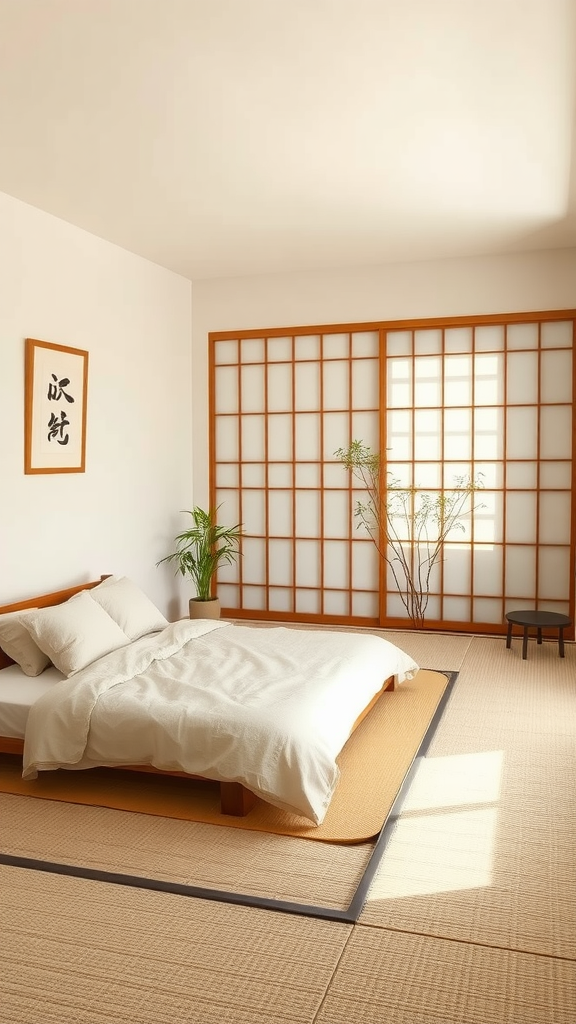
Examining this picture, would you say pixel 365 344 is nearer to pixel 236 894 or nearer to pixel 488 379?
pixel 488 379

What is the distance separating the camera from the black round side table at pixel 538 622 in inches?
204

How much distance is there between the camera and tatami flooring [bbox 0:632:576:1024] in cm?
198

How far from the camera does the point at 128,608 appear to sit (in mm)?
4562

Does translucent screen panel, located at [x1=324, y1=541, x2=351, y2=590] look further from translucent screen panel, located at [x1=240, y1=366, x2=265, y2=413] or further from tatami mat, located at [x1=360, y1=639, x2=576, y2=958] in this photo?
tatami mat, located at [x1=360, y1=639, x2=576, y2=958]

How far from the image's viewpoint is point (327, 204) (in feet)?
15.4

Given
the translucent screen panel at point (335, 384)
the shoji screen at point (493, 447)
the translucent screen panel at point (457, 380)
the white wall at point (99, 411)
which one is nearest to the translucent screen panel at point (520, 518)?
the shoji screen at point (493, 447)

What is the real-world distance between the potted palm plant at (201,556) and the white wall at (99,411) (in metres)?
0.13

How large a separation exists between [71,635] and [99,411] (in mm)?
1959

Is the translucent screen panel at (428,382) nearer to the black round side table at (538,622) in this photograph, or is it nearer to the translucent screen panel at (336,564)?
the translucent screen panel at (336,564)

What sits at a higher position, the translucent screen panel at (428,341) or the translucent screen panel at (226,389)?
the translucent screen panel at (428,341)

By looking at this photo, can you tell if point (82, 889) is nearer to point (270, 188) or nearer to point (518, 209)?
point (270, 188)

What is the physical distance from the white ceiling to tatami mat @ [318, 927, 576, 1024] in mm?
2763

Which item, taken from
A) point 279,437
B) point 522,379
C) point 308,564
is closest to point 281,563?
A: point 308,564

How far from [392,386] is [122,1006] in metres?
4.88
